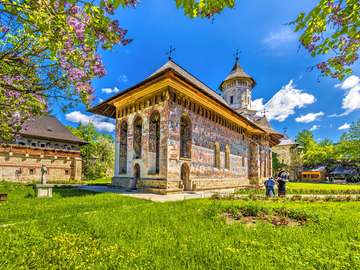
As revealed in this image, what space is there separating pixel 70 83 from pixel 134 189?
33.9 ft

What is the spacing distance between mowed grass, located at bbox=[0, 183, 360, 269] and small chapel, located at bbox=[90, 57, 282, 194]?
7.72m

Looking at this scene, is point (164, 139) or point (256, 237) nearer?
point (256, 237)

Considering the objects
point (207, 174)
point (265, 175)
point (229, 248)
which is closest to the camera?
point (229, 248)

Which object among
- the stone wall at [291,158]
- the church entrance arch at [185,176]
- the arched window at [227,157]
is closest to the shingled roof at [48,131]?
the church entrance arch at [185,176]

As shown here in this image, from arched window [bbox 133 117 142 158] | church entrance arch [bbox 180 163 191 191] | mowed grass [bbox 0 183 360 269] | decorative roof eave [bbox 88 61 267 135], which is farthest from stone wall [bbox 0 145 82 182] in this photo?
mowed grass [bbox 0 183 360 269]

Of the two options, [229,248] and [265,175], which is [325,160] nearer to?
[265,175]

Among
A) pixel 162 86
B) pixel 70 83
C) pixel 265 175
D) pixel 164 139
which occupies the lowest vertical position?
pixel 265 175

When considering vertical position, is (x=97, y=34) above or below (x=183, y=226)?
above

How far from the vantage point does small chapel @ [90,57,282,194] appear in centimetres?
1341

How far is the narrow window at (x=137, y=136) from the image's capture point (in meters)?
16.1

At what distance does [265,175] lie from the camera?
2983cm

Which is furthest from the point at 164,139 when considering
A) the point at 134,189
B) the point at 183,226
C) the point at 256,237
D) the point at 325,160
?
the point at 325,160

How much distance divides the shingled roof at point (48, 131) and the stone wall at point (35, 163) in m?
1.67

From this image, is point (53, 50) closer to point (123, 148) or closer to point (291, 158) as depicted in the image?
point (123, 148)
